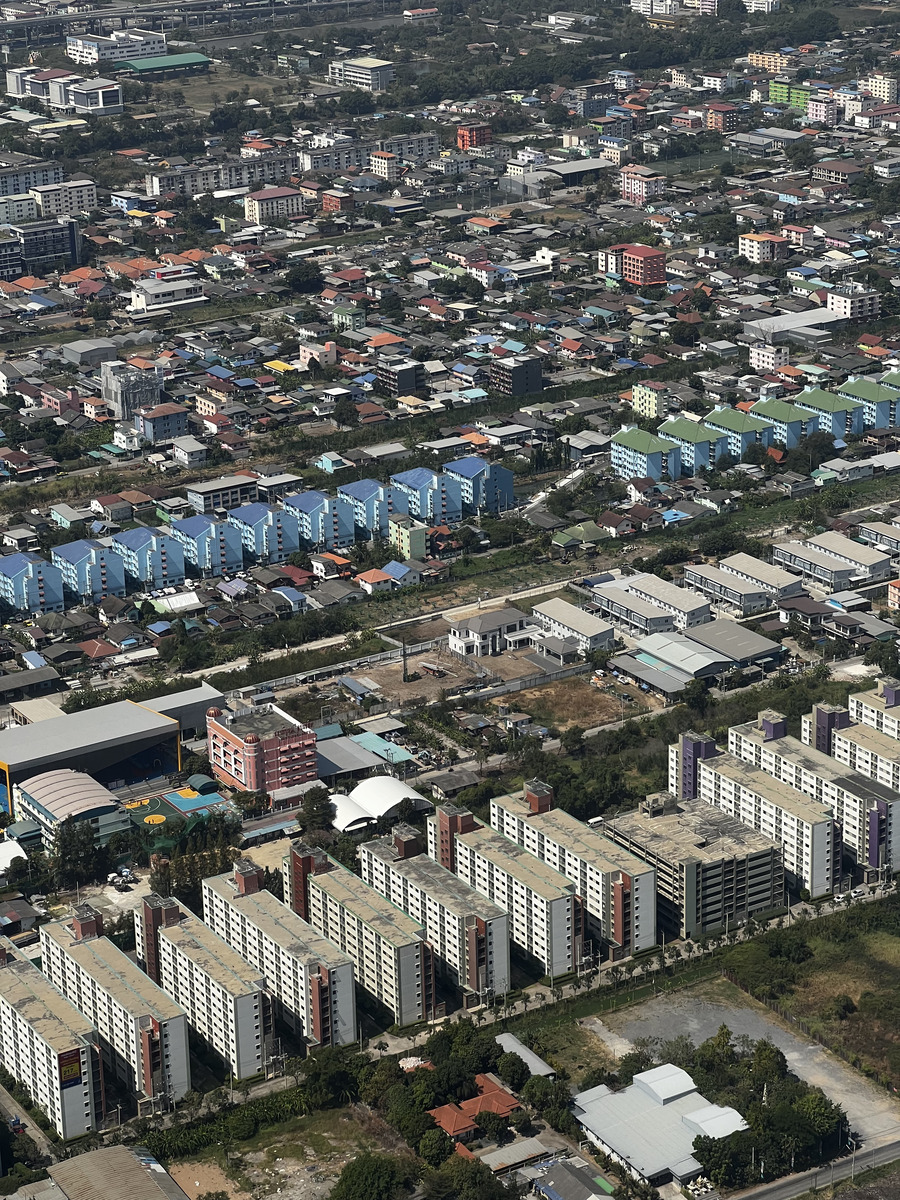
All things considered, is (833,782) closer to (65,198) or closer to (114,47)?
(65,198)

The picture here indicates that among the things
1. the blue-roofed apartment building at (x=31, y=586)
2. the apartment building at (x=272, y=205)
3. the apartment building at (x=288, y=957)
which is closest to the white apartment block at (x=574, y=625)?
the blue-roofed apartment building at (x=31, y=586)

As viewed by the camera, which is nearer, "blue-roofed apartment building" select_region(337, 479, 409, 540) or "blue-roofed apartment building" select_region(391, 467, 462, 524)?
"blue-roofed apartment building" select_region(337, 479, 409, 540)

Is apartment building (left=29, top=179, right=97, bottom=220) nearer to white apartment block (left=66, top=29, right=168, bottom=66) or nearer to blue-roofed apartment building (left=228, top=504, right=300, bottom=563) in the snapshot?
white apartment block (left=66, top=29, right=168, bottom=66)

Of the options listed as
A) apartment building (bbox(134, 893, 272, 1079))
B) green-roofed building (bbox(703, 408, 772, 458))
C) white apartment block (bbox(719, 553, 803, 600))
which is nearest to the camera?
apartment building (bbox(134, 893, 272, 1079))

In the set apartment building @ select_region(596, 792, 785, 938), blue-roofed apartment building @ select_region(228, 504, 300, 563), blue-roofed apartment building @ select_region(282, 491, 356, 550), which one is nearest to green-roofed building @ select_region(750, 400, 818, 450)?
blue-roofed apartment building @ select_region(282, 491, 356, 550)

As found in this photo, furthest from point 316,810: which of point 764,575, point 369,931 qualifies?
point 764,575

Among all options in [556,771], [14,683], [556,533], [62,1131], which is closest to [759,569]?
[556,533]
